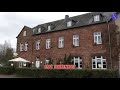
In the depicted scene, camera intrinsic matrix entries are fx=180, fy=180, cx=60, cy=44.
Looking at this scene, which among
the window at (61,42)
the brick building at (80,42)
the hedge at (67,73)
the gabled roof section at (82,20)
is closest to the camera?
the hedge at (67,73)

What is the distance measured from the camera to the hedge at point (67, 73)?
1310cm

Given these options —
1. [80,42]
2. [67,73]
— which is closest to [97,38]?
[80,42]

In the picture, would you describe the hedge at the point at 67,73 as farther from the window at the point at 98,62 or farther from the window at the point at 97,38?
the window at the point at 97,38

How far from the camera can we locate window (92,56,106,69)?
18.9m

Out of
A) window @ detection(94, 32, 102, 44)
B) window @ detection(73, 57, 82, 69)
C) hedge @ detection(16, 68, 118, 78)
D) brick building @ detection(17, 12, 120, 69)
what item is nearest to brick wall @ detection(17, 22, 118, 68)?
brick building @ detection(17, 12, 120, 69)

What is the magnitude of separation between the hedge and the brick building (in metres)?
5.12

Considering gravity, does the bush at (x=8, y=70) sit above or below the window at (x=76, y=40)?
below

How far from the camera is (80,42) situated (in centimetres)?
2100

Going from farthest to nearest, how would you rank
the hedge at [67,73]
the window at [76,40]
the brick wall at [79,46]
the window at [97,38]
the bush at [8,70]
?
1. the window at [76,40]
2. the bush at [8,70]
3. the window at [97,38]
4. the brick wall at [79,46]
5. the hedge at [67,73]

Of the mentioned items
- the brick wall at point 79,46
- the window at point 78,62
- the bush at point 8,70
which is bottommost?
the bush at point 8,70

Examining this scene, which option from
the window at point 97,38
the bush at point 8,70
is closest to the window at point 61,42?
the window at point 97,38

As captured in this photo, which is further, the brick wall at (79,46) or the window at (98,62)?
the brick wall at (79,46)
